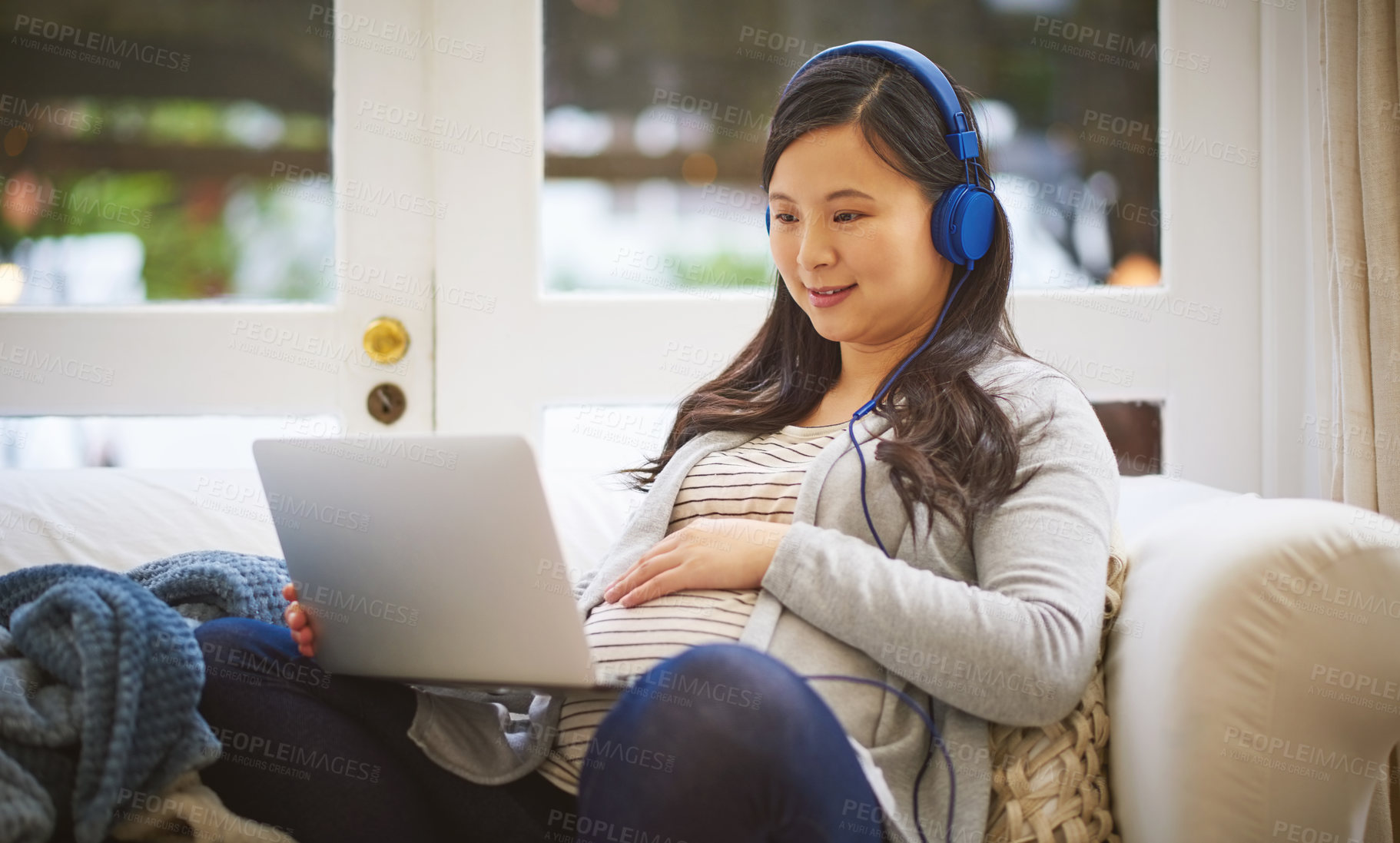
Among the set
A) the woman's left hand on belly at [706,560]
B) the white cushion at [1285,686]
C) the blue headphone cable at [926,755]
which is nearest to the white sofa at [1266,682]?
the white cushion at [1285,686]

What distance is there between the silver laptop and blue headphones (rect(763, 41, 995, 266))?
548mm

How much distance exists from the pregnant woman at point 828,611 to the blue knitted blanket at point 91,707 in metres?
0.07

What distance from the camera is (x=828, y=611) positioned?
86 cm

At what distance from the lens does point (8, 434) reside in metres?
1.77

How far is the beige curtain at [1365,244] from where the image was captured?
4.48ft

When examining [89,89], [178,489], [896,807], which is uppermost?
[89,89]

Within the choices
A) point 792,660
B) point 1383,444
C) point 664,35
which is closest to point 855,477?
point 792,660

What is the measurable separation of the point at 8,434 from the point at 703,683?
1.59 m

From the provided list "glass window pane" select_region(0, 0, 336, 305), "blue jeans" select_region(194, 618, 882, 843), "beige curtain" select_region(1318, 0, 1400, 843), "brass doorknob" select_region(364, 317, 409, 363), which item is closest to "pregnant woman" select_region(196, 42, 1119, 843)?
"blue jeans" select_region(194, 618, 882, 843)

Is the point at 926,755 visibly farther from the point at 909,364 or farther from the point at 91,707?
the point at 91,707

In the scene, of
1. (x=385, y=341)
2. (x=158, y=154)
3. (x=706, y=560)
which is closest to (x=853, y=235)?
(x=706, y=560)

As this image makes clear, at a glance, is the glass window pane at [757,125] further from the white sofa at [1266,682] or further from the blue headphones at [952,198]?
the white sofa at [1266,682]

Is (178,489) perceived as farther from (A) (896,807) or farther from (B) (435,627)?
(A) (896,807)

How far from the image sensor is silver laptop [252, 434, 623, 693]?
2.51ft
